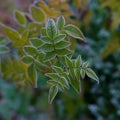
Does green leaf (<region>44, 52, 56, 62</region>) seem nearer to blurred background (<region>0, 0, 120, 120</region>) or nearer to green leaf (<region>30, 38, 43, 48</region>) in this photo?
green leaf (<region>30, 38, 43, 48</region>)

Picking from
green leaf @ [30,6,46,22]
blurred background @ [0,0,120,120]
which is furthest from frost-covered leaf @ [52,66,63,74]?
blurred background @ [0,0,120,120]

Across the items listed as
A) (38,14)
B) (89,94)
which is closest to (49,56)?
(38,14)

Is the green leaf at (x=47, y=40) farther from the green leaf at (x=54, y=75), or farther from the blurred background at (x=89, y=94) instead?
the blurred background at (x=89, y=94)

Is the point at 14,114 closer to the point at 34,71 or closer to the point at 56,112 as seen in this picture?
the point at 56,112

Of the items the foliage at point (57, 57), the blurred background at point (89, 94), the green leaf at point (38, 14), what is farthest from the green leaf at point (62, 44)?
the blurred background at point (89, 94)

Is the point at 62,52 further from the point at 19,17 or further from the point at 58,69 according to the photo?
the point at 19,17

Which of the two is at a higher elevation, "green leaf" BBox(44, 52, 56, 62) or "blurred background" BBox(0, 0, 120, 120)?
"green leaf" BBox(44, 52, 56, 62)
